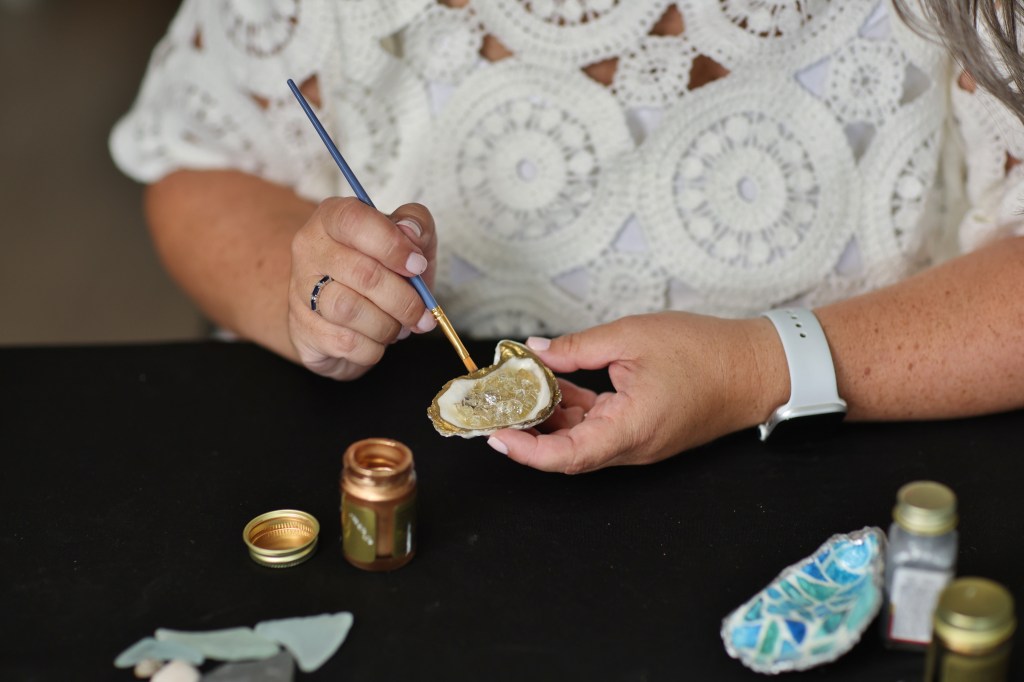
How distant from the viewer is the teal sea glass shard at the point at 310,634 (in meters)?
0.87

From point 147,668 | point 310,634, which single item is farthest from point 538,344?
point 147,668

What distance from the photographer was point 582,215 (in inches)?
56.6

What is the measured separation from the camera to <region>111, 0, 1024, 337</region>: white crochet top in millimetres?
1368

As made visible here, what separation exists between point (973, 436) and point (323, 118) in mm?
933

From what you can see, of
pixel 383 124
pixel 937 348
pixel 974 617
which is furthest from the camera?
pixel 383 124

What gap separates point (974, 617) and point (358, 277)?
2.20 feet

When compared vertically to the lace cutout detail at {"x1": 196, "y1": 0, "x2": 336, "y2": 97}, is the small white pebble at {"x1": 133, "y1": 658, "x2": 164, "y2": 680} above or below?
below

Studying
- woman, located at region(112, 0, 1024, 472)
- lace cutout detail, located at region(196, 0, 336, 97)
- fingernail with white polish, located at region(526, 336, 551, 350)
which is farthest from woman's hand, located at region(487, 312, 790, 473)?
lace cutout detail, located at region(196, 0, 336, 97)

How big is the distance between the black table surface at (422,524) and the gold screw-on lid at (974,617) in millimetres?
113

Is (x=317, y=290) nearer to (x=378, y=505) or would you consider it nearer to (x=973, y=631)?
(x=378, y=505)

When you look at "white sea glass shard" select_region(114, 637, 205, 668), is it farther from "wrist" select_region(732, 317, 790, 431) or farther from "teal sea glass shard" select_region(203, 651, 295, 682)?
"wrist" select_region(732, 317, 790, 431)

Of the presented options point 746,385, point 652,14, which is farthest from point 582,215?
point 746,385

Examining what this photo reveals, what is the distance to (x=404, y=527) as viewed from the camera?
0.95 meters

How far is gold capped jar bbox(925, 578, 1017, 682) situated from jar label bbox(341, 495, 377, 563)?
1.52ft
